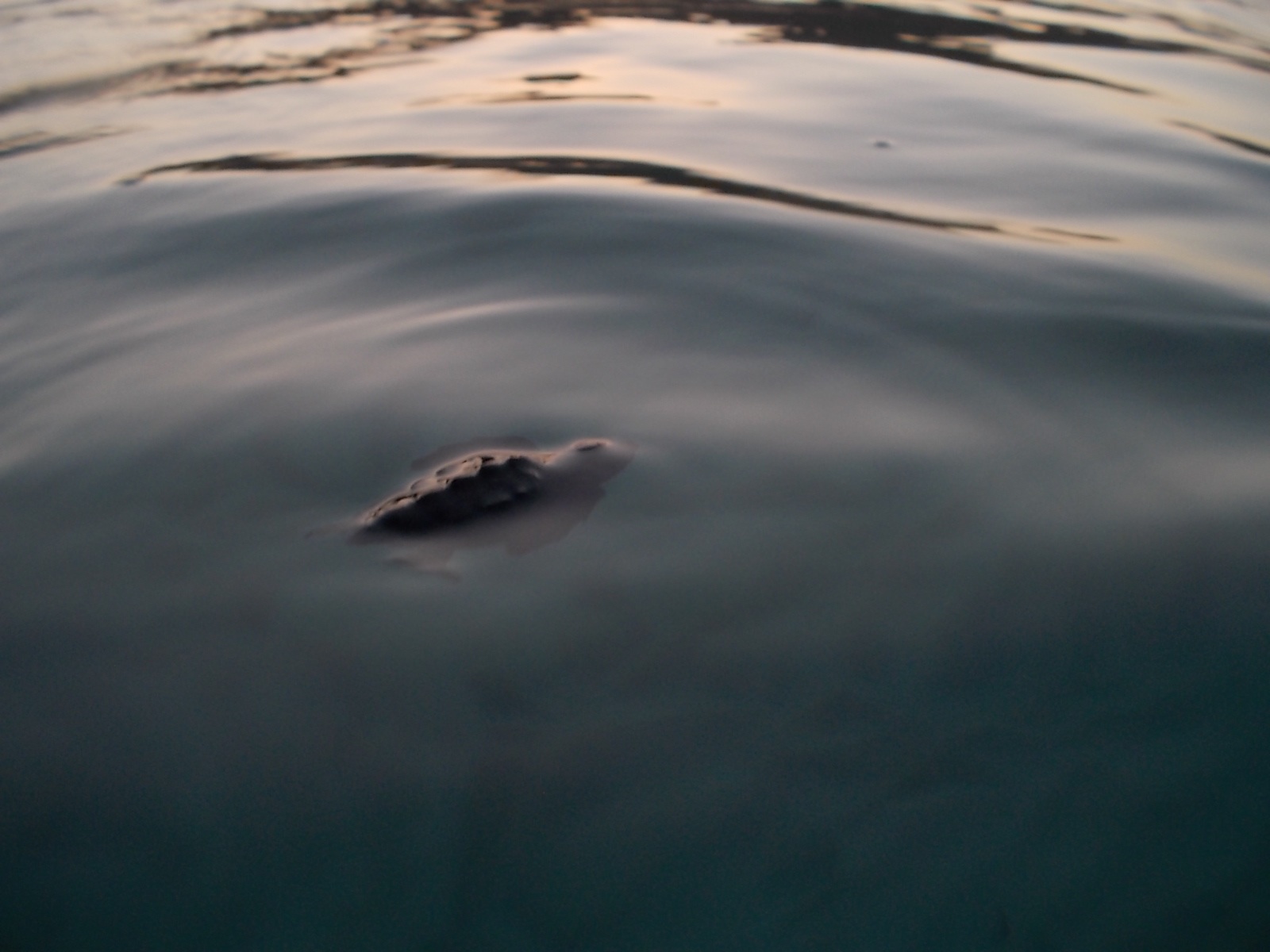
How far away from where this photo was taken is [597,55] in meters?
5.73

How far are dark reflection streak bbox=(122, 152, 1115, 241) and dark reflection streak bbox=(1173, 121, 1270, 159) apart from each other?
4.80 ft

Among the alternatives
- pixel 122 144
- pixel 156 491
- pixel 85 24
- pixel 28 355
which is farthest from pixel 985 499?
pixel 85 24

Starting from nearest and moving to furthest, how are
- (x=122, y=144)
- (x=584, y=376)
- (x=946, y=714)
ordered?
(x=946, y=714)
(x=584, y=376)
(x=122, y=144)

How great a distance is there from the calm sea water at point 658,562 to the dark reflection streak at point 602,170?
0.03 meters

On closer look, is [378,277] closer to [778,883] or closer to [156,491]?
[156,491]

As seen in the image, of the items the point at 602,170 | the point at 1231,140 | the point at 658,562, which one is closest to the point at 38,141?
the point at 602,170

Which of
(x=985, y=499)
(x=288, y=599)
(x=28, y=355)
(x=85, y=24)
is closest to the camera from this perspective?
(x=288, y=599)

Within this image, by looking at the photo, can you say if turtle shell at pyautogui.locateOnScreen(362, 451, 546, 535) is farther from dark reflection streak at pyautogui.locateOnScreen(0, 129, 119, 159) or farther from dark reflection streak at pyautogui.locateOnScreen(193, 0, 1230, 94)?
dark reflection streak at pyautogui.locateOnScreen(193, 0, 1230, 94)

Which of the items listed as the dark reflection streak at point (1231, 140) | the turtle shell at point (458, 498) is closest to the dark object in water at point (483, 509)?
the turtle shell at point (458, 498)

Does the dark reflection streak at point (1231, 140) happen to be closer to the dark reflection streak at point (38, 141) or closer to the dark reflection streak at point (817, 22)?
the dark reflection streak at point (817, 22)

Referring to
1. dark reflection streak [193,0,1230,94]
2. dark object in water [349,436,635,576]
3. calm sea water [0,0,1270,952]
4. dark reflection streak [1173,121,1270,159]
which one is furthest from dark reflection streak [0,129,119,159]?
dark reflection streak [1173,121,1270,159]

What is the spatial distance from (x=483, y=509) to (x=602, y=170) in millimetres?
2278

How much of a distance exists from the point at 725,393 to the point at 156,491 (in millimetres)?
1260

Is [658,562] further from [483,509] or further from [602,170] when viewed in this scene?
[602,170]
